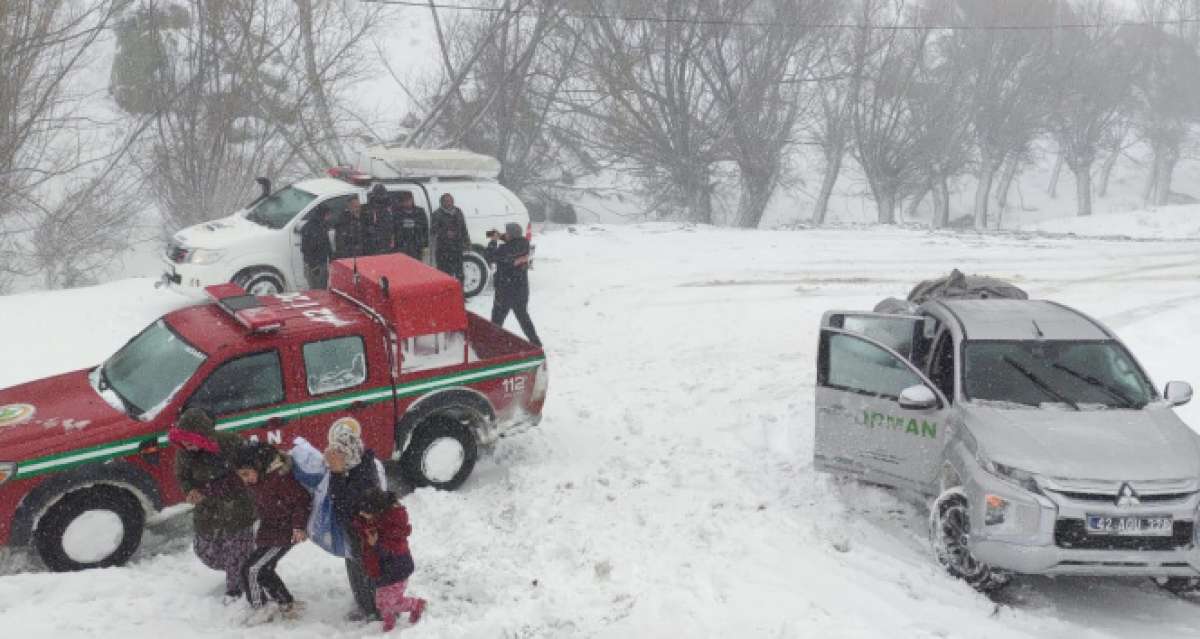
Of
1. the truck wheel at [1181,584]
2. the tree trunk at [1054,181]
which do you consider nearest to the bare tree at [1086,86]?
the tree trunk at [1054,181]

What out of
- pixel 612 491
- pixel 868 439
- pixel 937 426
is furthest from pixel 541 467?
pixel 937 426

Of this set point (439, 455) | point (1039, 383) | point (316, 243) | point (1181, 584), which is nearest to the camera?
point (1181, 584)

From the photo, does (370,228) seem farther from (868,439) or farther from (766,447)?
(868,439)

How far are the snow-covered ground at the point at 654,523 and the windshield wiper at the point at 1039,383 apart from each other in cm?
131

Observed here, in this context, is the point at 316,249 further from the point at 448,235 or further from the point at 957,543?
the point at 957,543

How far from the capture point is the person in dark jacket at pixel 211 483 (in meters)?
5.54

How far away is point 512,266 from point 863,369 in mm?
4860

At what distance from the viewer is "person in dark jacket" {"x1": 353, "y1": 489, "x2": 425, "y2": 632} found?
5.46 m

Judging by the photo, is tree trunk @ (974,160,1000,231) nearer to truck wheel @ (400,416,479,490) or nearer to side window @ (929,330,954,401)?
side window @ (929,330,954,401)

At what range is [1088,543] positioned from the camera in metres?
6.20

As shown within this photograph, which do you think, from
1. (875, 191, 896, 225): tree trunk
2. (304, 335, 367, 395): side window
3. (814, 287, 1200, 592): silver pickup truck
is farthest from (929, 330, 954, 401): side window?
(875, 191, 896, 225): tree trunk

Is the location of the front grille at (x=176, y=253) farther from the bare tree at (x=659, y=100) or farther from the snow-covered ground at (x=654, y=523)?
the bare tree at (x=659, y=100)

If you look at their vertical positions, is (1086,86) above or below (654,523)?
above

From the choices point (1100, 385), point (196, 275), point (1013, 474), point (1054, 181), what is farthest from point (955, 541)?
point (1054, 181)
